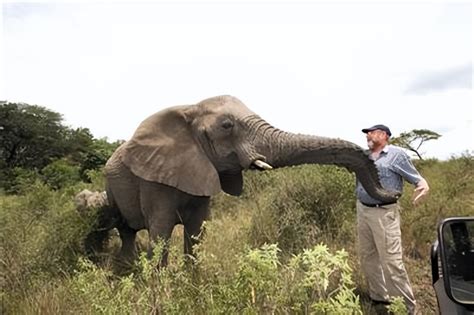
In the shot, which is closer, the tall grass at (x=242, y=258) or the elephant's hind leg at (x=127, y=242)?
the tall grass at (x=242, y=258)

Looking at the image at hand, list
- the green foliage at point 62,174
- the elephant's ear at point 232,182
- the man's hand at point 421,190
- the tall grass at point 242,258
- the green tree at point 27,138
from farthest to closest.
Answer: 1. the green tree at point 27,138
2. the green foliage at point 62,174
3. the elephant's ear at point 232,182
4. the man's hand at point 421,190
5. the tall grass at point 242,258

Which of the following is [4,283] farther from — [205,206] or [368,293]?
[368,293]

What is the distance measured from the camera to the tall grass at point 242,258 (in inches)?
A: 120

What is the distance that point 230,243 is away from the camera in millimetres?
6812

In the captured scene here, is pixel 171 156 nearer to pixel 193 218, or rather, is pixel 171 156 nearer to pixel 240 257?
pixel 193 218

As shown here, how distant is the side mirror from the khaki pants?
2.35 metres

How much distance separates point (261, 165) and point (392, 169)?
49.1 inches

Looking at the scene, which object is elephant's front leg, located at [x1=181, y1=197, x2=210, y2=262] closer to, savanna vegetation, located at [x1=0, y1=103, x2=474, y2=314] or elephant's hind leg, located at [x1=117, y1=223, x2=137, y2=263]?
savanna vegetation, located at [x1=0, y1=103, x2=474, y2=314]

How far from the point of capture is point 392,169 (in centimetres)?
508

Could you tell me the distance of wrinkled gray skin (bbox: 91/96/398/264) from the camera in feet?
17.2

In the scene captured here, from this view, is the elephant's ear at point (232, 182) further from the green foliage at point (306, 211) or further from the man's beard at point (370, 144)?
the man's beard at point (370, 144)

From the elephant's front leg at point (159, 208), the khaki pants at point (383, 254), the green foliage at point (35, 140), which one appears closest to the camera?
the khaki pants at point (383, 254)

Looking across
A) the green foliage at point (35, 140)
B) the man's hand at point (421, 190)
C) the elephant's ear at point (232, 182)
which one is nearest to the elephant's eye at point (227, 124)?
the elephant's ear at point (232, 182)

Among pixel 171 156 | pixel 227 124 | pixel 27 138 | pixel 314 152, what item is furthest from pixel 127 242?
pixel 27 138
